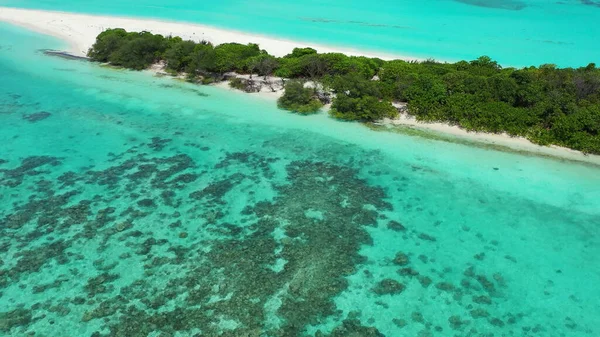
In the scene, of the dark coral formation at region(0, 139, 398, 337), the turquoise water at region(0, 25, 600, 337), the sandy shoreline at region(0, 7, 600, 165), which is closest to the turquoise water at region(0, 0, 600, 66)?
the sandy shoreline at region(0, 7, 600, 165)

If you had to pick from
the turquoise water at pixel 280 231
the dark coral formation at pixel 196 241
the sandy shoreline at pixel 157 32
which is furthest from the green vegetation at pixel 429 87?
the dark coral formation at pixel 196 241


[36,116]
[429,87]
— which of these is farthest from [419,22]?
[36,116]

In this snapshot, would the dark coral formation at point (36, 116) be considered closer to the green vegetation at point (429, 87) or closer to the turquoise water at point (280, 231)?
the turquoise water at point (280, 231)

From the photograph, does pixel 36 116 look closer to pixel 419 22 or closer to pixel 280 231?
pixel 280 231

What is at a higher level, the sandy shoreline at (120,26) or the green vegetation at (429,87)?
the sandy shoreline at (120,26)

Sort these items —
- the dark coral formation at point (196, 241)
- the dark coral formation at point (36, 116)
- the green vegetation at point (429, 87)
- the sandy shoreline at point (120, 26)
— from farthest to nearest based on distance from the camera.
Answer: the sandy shoreline at point (120, 26)
the dark coral formation at point (36, 116)
the green vegetation at point (429, 87)
the dark coral formation at point (196, 241)

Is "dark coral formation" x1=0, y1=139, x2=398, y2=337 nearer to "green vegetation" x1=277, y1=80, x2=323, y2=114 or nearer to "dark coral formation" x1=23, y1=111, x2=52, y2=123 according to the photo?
"dark coral formation" x1=23, y1=111, x2=52, y2=123
